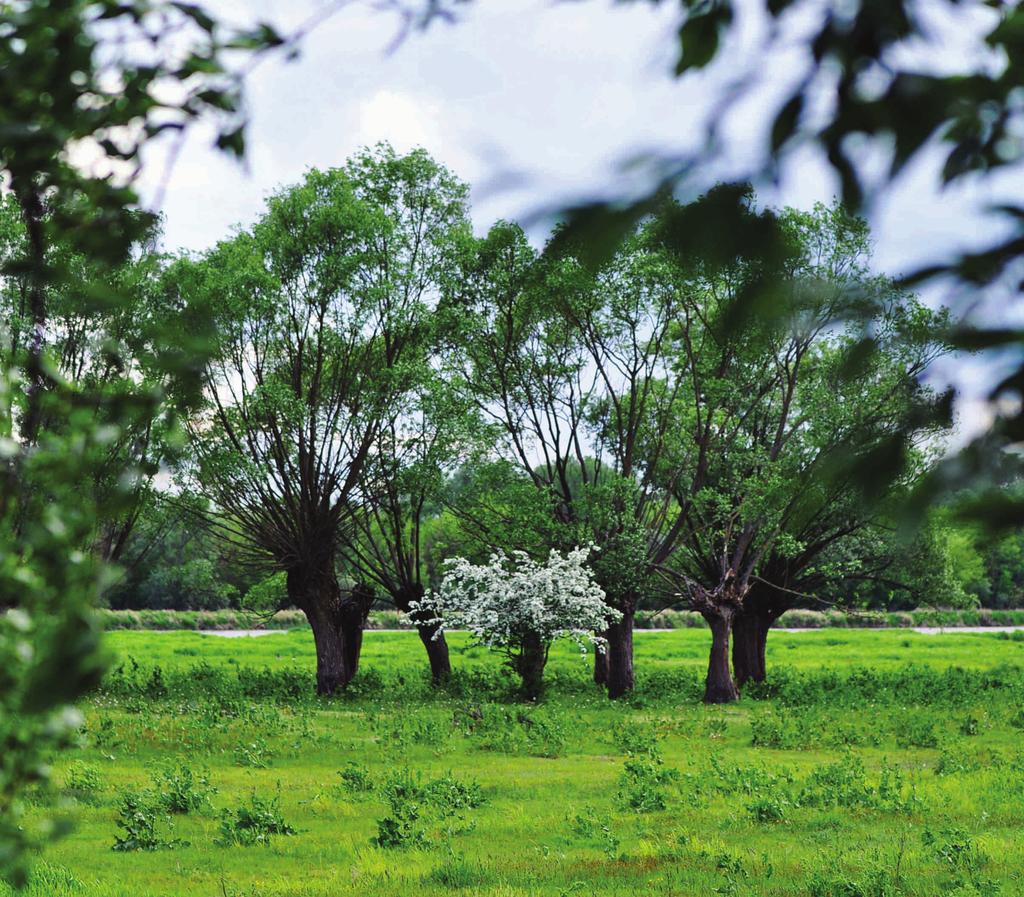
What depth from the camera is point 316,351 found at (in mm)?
29641

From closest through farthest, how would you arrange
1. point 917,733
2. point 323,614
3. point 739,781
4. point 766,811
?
point 766,811 < point 739,781 < point 917,733 < point 323,614

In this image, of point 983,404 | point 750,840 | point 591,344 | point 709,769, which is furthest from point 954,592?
point 983,404

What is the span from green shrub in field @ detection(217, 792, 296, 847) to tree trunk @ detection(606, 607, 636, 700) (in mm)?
17962

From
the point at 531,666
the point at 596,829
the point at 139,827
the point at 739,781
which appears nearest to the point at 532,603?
the point at 531,666

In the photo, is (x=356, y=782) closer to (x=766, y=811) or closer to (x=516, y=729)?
(x=766, y=811)

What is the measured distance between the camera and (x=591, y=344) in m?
28.4

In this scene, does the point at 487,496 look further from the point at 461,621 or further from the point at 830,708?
the point at 830,708

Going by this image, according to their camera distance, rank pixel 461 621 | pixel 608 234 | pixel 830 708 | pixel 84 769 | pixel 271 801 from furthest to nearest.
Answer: pixel 461 621, pixel 830 708, pixel 84 769, pixel 271 801, pixel 608 234

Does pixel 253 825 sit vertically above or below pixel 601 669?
above

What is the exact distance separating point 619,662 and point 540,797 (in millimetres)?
15679

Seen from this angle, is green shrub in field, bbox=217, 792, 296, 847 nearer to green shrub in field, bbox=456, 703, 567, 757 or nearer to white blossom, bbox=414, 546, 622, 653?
green shrub in field, bbox=456, 703, 567, 757

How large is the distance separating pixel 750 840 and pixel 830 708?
1498 cm

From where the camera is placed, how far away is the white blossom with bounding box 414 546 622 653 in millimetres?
24812

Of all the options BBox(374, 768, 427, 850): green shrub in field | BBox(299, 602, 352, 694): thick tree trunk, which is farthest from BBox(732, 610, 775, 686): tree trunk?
BBox(374, 768, 427, 850): green shrub in field
